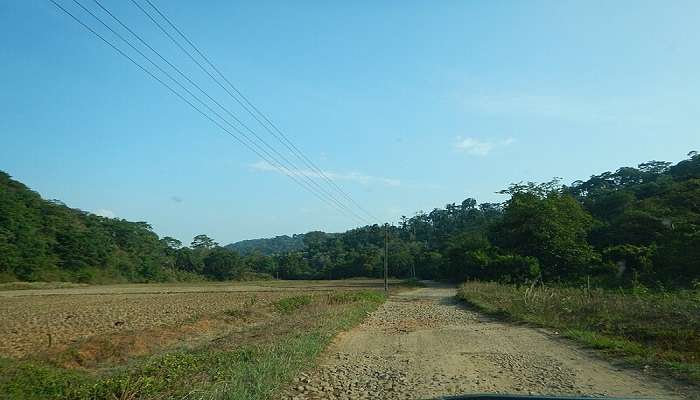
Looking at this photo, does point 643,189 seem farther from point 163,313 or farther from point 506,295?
point 163,313

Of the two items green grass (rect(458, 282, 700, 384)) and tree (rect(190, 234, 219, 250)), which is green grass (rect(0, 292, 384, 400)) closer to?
green grass (rect(458, 282, 700, 384))

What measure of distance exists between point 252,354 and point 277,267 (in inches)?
4678

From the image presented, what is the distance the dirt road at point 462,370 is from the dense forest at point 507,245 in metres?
17.1

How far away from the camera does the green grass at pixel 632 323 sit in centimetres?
1242

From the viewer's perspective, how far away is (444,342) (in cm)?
1705

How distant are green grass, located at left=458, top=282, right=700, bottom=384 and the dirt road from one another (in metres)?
0.82

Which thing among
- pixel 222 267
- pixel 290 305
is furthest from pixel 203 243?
pixel 290 305

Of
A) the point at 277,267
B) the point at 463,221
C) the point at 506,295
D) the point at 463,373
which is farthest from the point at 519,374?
the point at 463,221

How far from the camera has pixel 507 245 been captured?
66000 mm

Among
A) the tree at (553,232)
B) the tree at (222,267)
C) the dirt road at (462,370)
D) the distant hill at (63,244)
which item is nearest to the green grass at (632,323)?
the dirt road at (462,370)

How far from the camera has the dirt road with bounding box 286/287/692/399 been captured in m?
9.35

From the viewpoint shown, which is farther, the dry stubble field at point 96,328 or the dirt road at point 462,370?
the dry stubble field at point 96,328

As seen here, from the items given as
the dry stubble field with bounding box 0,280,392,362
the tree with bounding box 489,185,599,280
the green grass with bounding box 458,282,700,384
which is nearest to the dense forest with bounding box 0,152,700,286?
the tree with bounding box 489,185,599,280

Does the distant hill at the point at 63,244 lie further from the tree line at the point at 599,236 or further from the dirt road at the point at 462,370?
the dirt road at the point at 462,370
